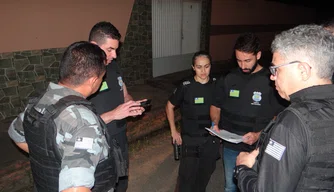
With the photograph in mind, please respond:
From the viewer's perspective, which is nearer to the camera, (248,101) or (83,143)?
(83,143)

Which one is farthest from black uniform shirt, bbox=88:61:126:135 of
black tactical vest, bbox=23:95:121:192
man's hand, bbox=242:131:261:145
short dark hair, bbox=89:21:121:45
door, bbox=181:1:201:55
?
door, bbox=181:1:201:55

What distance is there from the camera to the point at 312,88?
4.40 feet

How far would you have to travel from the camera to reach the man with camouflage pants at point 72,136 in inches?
56.5

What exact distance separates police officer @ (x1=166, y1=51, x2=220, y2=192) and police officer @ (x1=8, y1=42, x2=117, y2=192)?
4.89 ft

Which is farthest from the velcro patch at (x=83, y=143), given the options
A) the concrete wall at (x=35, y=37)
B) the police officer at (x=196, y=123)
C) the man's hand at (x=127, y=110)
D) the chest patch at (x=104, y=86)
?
the concrete wall at (x=35, y=37)

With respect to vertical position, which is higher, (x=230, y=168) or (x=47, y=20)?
(x=47, y=20)

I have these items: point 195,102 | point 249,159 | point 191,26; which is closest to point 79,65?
point 249,159

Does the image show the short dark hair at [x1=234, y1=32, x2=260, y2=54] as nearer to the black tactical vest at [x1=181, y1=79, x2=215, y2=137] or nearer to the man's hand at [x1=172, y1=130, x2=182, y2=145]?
the black tactical vest at [x1=181, y1=79, x2=215, y2=137]

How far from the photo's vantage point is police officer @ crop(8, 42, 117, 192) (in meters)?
1.43

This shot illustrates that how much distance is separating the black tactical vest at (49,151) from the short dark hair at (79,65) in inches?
6.3

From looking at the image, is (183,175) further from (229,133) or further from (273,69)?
(273,69)

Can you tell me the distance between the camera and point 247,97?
2.77 meters

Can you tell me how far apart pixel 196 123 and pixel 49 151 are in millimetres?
1942

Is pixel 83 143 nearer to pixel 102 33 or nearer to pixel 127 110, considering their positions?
pixel 127 110
